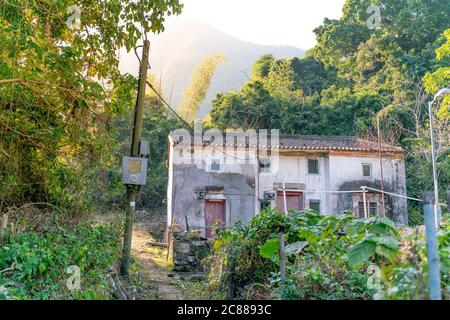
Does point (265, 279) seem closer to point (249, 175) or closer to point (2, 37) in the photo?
point (2, 37)

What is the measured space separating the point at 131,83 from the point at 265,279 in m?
4.16

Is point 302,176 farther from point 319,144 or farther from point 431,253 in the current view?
point 431,253

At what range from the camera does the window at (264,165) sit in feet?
60.7

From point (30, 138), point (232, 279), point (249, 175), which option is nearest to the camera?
point (232, 279)

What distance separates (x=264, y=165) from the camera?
18547 millimetres

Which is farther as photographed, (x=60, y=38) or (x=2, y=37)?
(x=60, y=38)

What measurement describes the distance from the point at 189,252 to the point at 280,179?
8.57m

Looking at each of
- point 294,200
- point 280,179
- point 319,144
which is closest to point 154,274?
point 280,179

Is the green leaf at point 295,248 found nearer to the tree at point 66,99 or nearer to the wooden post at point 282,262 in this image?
the wooden post at point 282,262

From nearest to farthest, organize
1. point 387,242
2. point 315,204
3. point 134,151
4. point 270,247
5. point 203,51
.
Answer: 1. point 387,242
2. point 270,247
3. point 134,151
4. point 315,204
5. point 203,51

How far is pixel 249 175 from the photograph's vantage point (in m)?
18.0

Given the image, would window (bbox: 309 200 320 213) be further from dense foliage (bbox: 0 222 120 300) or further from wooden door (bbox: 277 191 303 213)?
dense foliage (bbox: 0 222 120 300)
